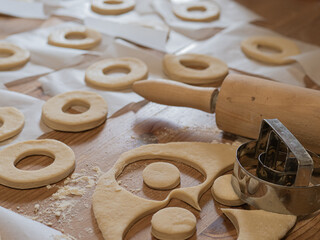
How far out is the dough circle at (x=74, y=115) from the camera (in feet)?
3.67

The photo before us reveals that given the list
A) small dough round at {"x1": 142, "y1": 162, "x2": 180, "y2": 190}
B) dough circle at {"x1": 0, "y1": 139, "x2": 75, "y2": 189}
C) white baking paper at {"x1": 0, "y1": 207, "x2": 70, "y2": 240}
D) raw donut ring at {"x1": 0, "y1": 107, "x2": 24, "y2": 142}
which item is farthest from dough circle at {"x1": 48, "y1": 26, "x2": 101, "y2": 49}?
white baking paper at {"x1": 0, "y1": 207, "x2": 70, "y2": 240}

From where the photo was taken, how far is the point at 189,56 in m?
1.49

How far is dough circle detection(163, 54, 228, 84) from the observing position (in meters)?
1.37

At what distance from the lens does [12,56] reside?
1.46m

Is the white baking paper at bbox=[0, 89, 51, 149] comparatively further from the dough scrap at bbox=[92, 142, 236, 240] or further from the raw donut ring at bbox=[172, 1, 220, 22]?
the raw donut ring at bbox=[172, 1, 220, 22]

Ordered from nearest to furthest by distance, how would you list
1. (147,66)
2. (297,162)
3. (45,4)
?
(297,162)
(147,66)
(45,4)

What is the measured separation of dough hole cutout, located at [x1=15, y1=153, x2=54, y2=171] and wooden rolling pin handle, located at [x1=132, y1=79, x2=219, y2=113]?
304mm

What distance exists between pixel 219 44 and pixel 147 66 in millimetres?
316

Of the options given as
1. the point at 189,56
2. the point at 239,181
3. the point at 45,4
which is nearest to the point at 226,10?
the point at 189,56

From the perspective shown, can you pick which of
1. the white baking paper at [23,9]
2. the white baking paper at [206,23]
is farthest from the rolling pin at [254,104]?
the white baking paper at [23,9]

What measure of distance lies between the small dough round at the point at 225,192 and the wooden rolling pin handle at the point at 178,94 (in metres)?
0.25

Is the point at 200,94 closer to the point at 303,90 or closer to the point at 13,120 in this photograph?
the point at 303,90

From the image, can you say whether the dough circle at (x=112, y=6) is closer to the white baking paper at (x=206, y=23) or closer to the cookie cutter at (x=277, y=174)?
the white baking paper at (x=206, y=23)

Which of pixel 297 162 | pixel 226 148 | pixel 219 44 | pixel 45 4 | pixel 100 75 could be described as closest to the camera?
pixel 297 162
